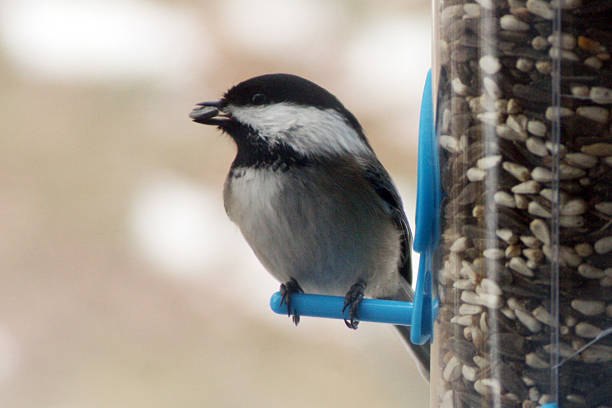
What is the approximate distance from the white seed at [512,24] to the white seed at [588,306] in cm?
23

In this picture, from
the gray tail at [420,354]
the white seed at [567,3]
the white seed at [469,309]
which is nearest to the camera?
the white seed at [567,3]

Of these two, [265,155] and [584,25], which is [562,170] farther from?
[265,155]

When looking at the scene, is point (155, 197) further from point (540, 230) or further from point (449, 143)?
point (540, 230)

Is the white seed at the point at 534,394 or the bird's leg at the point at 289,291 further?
the bird's leg at the point at 289,291

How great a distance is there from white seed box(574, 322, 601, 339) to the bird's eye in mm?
540

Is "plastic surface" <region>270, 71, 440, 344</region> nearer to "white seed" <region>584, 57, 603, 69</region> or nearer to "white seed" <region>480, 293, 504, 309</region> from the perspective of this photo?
"white seed" <region>480, 293, 504, 309</region>

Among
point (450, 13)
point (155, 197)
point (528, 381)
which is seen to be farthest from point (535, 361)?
point (155, 197)

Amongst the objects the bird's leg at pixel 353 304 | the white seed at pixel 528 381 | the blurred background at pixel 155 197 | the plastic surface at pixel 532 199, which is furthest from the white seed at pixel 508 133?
the blurred background at pixel 155 197

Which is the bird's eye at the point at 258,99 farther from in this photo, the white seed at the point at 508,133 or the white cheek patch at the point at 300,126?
the white seed at the point at 508,133

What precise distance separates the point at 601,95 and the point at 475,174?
14cm

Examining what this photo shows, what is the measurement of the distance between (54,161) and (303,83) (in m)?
1.02

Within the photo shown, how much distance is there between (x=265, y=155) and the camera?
101cm

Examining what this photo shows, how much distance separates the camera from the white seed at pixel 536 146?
0.64 metres

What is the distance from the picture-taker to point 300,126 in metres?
1.00
